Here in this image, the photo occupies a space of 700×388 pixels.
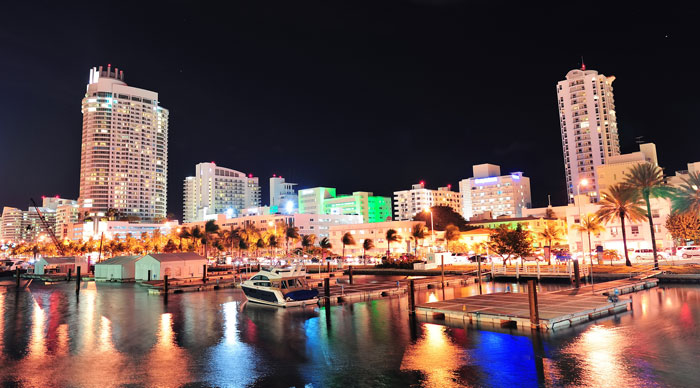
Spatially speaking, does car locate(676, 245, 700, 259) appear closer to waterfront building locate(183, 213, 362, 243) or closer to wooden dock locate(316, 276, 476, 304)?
wooden dock locate(316, 276, 476, 304)

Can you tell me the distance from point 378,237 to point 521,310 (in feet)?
301

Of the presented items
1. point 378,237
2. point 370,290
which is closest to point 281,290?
point 370,290

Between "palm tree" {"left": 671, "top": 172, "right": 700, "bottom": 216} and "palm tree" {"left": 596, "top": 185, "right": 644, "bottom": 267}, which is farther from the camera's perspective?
"palm tree" {"left": 671, "top": 172, "right": 700, "bottom": 216}

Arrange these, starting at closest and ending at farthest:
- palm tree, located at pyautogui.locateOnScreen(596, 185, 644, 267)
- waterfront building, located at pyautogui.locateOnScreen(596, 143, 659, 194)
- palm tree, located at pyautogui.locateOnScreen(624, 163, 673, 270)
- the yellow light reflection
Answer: the yellow light reflection, palm tree, located at pyautogui.locateOnScreen(624, 163, 673, 270), palm tree, located at pyautogui.locateOnScreen(596, 185, 644, 267), waterfront building, located at pyautogui.locateOnScreen(596, 143, 659, 194)

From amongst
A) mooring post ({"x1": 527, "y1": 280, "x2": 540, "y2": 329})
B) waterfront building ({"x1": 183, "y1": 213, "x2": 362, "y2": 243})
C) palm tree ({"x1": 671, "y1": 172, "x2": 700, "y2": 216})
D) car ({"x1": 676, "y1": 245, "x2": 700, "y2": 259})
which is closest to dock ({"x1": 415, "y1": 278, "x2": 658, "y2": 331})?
mooring post ({"x1": 527, "y1": 280, "x2": 540, "y2": 329})

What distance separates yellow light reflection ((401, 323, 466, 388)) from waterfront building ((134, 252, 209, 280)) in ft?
170

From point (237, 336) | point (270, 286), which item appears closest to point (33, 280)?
point (270, 286)

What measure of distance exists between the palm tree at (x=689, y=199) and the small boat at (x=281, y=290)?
58.0 m

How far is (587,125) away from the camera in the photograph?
591ft

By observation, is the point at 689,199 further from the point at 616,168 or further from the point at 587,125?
the point at 587,125

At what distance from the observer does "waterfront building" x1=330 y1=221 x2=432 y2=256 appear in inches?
4665

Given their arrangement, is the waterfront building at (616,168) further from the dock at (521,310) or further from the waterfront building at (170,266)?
the waterfront building at (170,266)

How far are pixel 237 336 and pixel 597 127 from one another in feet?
610

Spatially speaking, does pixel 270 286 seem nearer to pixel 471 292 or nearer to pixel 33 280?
pixel 471 292
